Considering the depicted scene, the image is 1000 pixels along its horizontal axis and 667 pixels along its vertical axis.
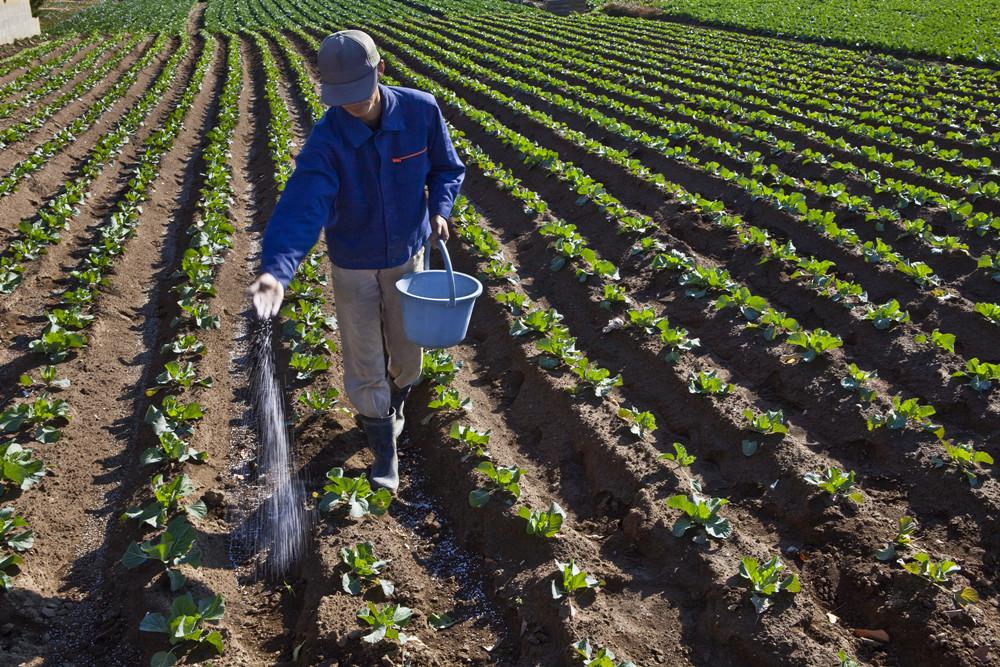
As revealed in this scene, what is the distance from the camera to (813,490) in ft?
13.1

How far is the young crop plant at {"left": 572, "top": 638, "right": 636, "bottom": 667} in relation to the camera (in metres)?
2.93

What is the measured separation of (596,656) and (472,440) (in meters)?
1.60

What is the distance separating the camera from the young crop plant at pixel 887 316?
218 inches

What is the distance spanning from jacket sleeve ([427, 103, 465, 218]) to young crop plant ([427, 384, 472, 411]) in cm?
128

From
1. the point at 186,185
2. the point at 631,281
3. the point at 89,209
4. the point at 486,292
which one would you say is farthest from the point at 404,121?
the point at 186,185

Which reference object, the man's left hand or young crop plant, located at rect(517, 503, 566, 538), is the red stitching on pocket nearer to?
the man's left hand

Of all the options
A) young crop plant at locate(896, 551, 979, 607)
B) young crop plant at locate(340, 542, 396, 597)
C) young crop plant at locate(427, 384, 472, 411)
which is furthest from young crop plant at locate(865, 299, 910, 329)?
young crop plant at locate(340, 542, 396, 597)

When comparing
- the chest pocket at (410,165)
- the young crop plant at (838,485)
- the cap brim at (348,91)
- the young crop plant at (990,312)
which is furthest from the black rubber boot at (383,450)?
the young crop plant at (990,312)

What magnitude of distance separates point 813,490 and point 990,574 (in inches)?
32.6

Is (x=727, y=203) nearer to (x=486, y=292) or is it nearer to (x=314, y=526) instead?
(x=486, y=292)

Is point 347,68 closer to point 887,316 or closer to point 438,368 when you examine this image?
point 438,368

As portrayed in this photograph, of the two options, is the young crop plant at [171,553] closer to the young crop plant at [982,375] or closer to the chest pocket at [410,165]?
the chest pocket at [410,165]

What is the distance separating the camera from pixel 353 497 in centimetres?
394

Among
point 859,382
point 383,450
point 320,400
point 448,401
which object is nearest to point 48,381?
point 320,400
